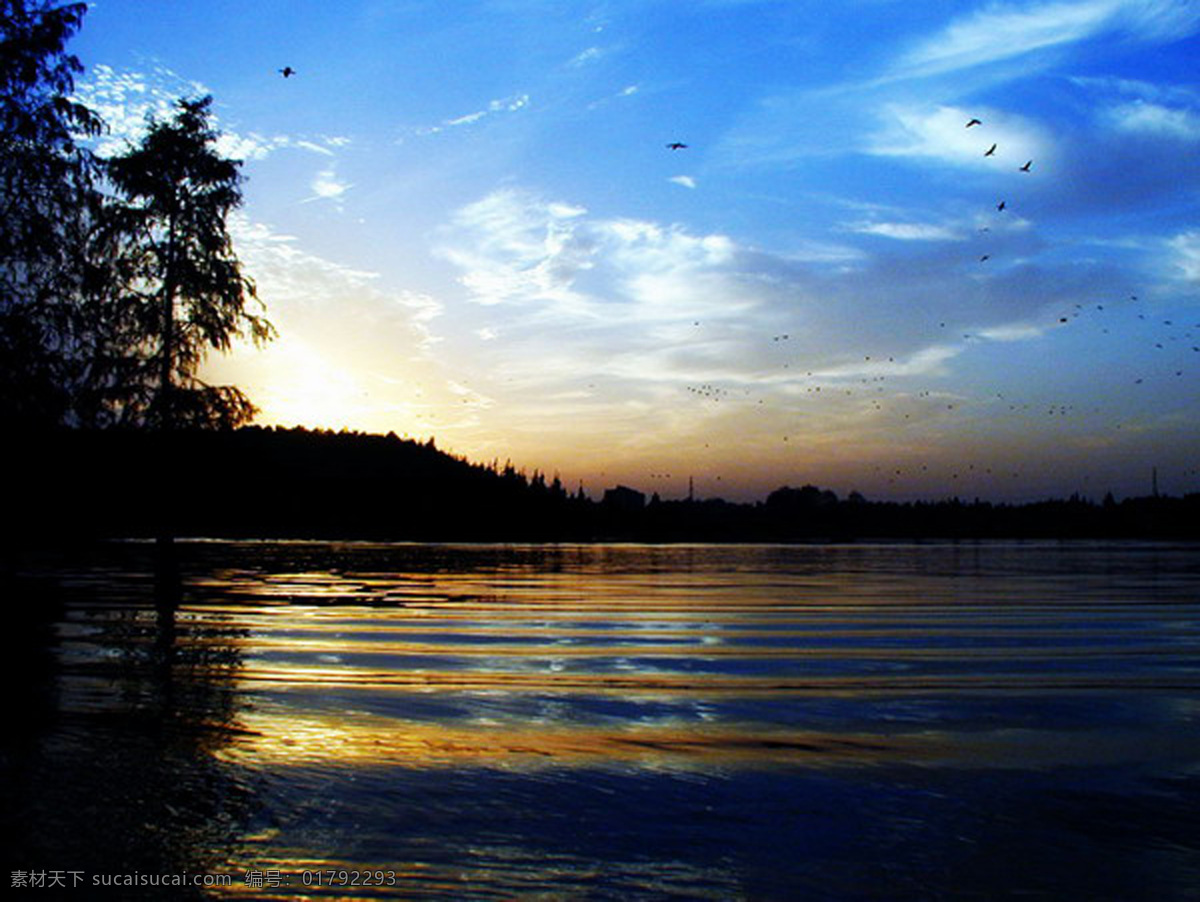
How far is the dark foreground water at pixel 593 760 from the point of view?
495 cm

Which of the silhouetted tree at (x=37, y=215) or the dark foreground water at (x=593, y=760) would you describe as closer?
the dark foreground water at (x=593, y=760)

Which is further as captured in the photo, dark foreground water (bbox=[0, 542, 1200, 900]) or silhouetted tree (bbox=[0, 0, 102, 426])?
silhouetted tree (bbox=[0, 0, 102, 426])

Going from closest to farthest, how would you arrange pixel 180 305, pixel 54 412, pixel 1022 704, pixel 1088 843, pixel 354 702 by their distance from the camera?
pixel 1088 843
pixel 354 702
pixel 1022 704
pixel 54 412
pixel 180 305

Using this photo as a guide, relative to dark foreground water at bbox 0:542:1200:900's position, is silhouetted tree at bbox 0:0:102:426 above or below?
above

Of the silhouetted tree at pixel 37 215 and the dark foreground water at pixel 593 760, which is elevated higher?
the silhouetted tree at pixel 37 215

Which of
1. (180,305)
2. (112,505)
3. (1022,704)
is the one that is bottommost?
(1022,704)

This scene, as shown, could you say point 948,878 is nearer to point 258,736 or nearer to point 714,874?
point 714,874

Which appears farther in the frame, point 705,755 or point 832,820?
point 705,755

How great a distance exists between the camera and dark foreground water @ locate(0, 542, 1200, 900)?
495 cm

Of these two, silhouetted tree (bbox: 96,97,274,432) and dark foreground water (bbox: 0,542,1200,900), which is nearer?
dark foreground water (bbox: 0,542,1200,900)

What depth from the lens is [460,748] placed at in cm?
757

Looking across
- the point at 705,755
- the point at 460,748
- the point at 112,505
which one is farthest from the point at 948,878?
the point at 112,505

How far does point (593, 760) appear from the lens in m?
7.29

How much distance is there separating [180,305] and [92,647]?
24266mm
